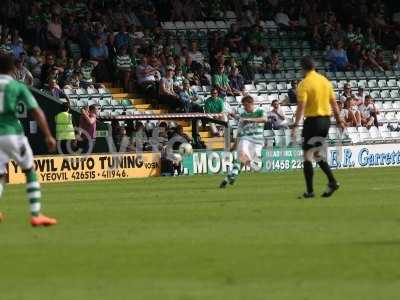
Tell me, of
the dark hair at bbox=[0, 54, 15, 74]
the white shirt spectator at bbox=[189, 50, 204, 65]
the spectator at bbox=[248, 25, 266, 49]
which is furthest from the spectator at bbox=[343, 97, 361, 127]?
the dark hair at bbox=[0, 54, 15, 74]

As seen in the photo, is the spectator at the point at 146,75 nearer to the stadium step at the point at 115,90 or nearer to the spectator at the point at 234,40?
the stadium step at the point at 115,90

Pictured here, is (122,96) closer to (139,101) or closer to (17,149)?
(139,101)

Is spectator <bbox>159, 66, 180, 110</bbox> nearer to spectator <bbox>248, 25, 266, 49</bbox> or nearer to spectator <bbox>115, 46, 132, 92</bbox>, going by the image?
spectator <bbox>115, 46, 132, 92</bbox>

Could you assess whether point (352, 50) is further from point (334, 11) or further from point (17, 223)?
point (17, 223)

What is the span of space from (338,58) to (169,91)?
8.48m

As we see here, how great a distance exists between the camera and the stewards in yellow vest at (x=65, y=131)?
30.5 metres

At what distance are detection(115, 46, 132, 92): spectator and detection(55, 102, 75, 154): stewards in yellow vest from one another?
15.2ft

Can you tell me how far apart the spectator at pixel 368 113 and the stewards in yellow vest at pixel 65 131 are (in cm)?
1067

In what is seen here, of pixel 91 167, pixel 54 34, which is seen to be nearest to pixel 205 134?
pixel 54 34

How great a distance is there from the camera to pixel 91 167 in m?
30.7

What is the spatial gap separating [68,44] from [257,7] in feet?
33.0

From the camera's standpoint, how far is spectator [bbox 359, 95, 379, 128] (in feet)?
126

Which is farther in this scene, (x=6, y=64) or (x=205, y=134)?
(x=205, y=134)

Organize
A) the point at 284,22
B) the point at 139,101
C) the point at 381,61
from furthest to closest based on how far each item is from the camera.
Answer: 1. the point at 284,22
2. the point at 381,61
3. the point at 139,101
